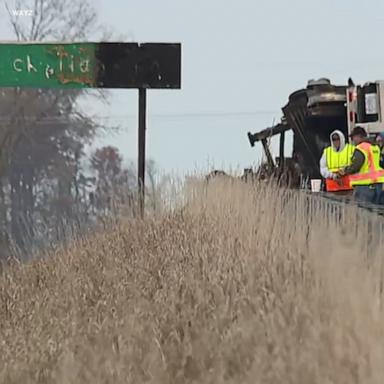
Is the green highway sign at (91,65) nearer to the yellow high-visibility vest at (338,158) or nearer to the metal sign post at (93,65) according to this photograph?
the metal sign post at (93,65)

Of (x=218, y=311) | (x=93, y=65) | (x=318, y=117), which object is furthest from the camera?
(x=318, y=117)

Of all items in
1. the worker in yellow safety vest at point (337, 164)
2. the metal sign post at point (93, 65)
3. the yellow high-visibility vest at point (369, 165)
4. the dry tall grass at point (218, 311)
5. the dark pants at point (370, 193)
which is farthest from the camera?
the worker in yellow safety vest at point (337, 164)

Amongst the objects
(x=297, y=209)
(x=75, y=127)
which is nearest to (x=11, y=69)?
(x=297, y=209)

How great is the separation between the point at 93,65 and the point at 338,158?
3.77 meters

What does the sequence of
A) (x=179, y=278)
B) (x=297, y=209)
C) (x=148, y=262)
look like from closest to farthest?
(x=179, y=278) < (x=148, y=262) < (x=297, y=209)

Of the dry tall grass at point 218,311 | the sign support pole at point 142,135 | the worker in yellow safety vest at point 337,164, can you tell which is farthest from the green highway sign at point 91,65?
the dry tall grass at point 218,311

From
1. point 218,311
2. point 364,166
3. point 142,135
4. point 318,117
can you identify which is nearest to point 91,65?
point 142,135

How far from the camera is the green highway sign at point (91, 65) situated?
1423 centimetres

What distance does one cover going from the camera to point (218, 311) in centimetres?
598

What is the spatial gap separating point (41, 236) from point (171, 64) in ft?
9.01

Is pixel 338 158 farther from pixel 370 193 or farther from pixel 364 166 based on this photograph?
pixel 370 193

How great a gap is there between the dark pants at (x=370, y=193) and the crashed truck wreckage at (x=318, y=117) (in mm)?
4122

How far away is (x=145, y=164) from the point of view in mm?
14695

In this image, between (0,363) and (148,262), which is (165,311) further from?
(148,262)
